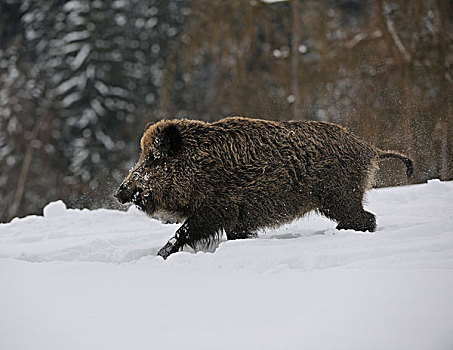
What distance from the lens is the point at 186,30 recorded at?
22.5 meters

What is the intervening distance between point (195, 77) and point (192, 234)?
16790mm

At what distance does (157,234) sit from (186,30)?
17494 mm

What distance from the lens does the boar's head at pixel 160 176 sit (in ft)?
17.6

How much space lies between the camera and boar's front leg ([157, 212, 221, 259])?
5.13m

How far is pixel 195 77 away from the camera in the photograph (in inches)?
842

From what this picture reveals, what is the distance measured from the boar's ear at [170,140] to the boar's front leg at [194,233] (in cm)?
72

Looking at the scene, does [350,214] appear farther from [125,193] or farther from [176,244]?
[125,193]

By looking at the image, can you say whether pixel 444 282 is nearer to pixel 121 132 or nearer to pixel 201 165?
pixel 201 165

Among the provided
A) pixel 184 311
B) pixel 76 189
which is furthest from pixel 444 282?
pixel 76 189

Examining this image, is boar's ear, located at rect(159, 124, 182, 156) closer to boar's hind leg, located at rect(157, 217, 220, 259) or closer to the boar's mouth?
the boar's mouth

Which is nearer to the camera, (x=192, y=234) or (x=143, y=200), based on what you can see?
(x=192, y=234)

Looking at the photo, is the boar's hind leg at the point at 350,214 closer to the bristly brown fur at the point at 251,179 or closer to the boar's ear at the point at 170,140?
the bristly brown fur at the point at 251,179

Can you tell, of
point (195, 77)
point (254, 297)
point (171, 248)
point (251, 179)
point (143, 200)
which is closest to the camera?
point (254, 297)

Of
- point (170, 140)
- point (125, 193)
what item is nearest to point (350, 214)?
point (170, 140)
